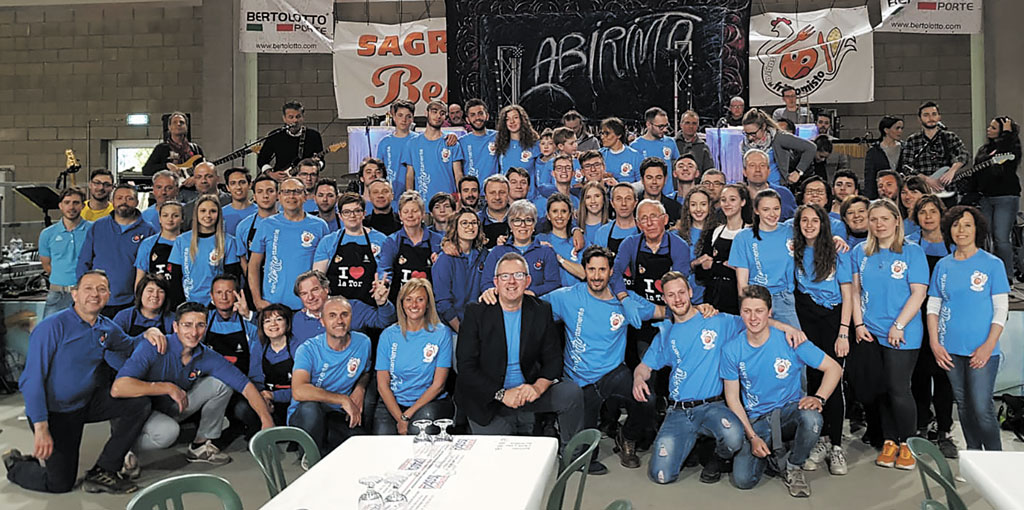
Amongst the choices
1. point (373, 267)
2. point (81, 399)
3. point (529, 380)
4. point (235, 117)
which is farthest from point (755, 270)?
point (235, 117)

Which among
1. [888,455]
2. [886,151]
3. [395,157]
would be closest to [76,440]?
[395,157]

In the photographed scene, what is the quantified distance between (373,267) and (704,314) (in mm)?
2342

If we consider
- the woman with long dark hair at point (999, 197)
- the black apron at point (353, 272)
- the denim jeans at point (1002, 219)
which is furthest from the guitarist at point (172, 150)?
the denim jeans at point (1002, 219)

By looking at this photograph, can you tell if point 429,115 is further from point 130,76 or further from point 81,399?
point 130,76

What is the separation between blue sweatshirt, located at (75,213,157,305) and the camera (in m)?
6.73

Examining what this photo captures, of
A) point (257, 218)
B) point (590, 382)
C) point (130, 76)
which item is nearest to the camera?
point (590, 382)

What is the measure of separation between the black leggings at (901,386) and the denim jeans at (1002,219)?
151 inches

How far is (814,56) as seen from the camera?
450 inches

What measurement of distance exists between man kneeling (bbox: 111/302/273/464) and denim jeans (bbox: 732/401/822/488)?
9.75 feet

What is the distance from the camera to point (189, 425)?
21.9 ft

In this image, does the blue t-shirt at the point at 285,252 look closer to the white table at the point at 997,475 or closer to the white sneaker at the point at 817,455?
the white sneaker at the point at 817,455

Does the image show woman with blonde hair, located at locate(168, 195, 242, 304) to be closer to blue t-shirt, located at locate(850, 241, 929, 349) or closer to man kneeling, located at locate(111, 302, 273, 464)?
man kneeling, located at locate(111, 302, 273, 464)

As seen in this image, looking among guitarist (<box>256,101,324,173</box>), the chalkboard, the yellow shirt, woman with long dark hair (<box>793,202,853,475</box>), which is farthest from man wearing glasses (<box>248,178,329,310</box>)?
the chalkboard

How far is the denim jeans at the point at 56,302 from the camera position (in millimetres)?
7289
